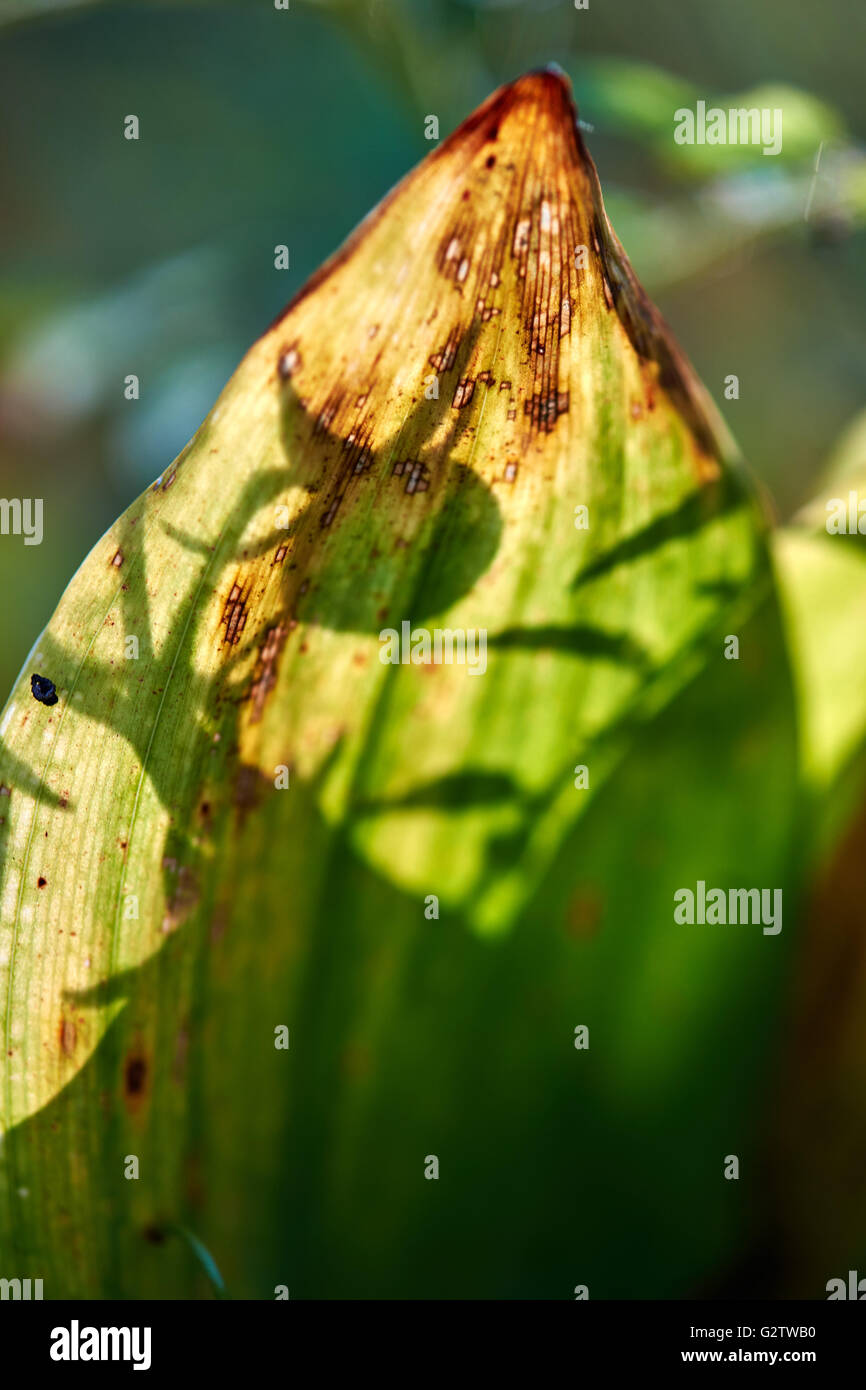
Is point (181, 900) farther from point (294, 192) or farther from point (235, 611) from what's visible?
point (294, 192)

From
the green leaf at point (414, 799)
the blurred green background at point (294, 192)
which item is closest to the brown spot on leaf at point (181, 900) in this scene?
the green leaf at point (414, 799)

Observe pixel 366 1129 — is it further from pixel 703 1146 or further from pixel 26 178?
pixel 26 178

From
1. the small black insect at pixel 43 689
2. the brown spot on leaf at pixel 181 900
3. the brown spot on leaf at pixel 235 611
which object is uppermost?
the brown spot on leaf at pixel 235 611

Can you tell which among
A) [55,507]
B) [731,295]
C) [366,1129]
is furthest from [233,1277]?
[731,295]

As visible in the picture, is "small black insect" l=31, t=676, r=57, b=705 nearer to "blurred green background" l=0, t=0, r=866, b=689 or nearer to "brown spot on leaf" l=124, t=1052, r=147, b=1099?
"brown spot on leaf" l=124, t=1052, r=147, b=1099

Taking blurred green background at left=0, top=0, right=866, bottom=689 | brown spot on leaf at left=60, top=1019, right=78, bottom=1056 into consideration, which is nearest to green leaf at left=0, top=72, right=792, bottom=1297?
brown spot on leaf at left=60, top=1019, right=78, bottom=1056

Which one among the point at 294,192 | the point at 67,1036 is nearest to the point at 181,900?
the point at 67,1036

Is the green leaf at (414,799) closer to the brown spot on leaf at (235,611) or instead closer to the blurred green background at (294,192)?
the brown spot on leaf at (235,611)
